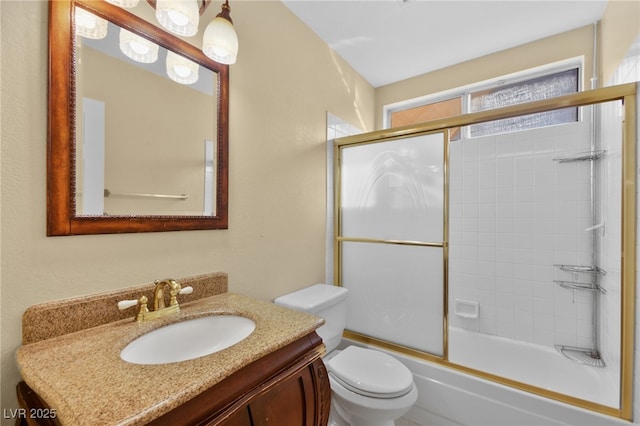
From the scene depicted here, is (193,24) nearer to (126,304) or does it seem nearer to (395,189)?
(126,304)

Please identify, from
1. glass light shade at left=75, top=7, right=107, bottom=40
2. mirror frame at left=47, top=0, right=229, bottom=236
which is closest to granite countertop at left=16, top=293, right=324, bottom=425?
mirror frame at left=47, top=0, right=229, bottom=236

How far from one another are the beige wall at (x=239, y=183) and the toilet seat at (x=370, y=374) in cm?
54

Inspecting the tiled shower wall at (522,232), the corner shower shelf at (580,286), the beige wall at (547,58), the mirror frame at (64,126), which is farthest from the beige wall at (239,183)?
the corner shower shelf at (580,286)

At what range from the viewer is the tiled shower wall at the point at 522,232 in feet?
6.63

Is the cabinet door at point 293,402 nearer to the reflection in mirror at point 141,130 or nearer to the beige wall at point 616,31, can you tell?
the reflection in mirror at point 141,130

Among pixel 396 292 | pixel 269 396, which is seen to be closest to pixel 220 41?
pixel 269 396

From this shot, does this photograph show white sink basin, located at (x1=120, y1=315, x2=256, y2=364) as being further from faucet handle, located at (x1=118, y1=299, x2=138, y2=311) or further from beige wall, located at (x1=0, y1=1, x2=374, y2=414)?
beige wall, located at (x1=0, y1=1, x2=374, y2=414)

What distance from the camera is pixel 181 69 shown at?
1.20 meters

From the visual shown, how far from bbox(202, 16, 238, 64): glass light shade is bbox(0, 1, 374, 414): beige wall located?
271 mm

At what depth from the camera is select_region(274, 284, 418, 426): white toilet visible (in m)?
1.31

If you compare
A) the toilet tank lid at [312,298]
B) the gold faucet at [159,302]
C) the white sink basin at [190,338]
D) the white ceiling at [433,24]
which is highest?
the white ceiling at [433,24]

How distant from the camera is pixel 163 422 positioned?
1.84ft

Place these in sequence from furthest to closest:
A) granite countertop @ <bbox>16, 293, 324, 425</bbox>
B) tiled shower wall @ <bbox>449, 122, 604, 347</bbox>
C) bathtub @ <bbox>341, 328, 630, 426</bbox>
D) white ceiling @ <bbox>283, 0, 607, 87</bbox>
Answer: tiled shower wall @ <bbox>449, 122, 604, 347</bbox>
white ceiling @ <bbox>283, 0, 607, 87</bbox>
bathtub @ <bbox>341, 328, 630, 426</bbox>
granite countertop @ <bbox>16, 293, 324, 425</bbox>

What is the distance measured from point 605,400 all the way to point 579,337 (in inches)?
28.9
